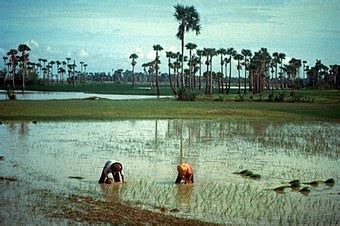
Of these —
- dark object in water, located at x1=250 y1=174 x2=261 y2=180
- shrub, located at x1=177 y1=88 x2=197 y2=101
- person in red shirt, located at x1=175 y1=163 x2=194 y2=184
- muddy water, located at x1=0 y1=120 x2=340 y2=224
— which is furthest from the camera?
shrub, located at x1=177 y1=88 x2=197 y2=101

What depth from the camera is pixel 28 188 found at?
14570 mm

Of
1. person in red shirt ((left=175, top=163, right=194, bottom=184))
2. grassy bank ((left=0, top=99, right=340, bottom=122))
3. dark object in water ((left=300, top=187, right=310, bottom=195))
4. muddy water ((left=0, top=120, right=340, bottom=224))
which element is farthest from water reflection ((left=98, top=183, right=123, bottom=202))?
grassy bank ((left=0, top=99, right=340, bottom=122))

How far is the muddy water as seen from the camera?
43.1 ft

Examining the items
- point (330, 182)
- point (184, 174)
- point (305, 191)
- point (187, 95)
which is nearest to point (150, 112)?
point (187, 95)

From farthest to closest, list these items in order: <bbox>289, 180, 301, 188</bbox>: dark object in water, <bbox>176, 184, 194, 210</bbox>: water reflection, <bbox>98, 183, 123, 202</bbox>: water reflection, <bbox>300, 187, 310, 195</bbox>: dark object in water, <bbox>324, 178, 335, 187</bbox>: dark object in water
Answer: <bbox>324, 178, 335, 187</bbox>: dark object in water, <bbox>289, 180, 301, 188</bbox>: dark object in water, <bbox>300, 187, 310, 195</bbox>: dark object in water, <bbox>98, 183, 123, 202</bbox>: water reflection, <bbox>176, 184, 194, 210</bbox>: water reflection

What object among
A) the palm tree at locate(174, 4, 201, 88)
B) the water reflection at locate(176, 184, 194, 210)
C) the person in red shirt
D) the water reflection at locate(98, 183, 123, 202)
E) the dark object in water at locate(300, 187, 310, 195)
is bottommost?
the dark object in water at locate(300, 187, 310, 195)

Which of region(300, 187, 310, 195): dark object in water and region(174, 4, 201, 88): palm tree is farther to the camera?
region(174, 4, 201, 88): palm tree

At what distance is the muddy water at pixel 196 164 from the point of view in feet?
43.1

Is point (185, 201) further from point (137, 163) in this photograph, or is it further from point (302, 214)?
point (137, 163)

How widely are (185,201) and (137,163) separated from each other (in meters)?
6.41

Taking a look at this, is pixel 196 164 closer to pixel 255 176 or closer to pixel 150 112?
pixel 255 176

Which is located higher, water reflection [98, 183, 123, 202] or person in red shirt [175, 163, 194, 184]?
person in red shirt [175, 163, 194, 184]

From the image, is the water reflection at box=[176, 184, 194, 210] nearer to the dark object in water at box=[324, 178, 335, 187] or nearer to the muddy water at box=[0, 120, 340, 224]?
the muddy water at box=[0, 120, 340, 224]

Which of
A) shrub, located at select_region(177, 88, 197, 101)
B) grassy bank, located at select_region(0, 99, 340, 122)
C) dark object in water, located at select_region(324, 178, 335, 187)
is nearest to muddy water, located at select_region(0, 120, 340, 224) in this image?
dark object in water, located at select_region(324, 178, 335, 187)
